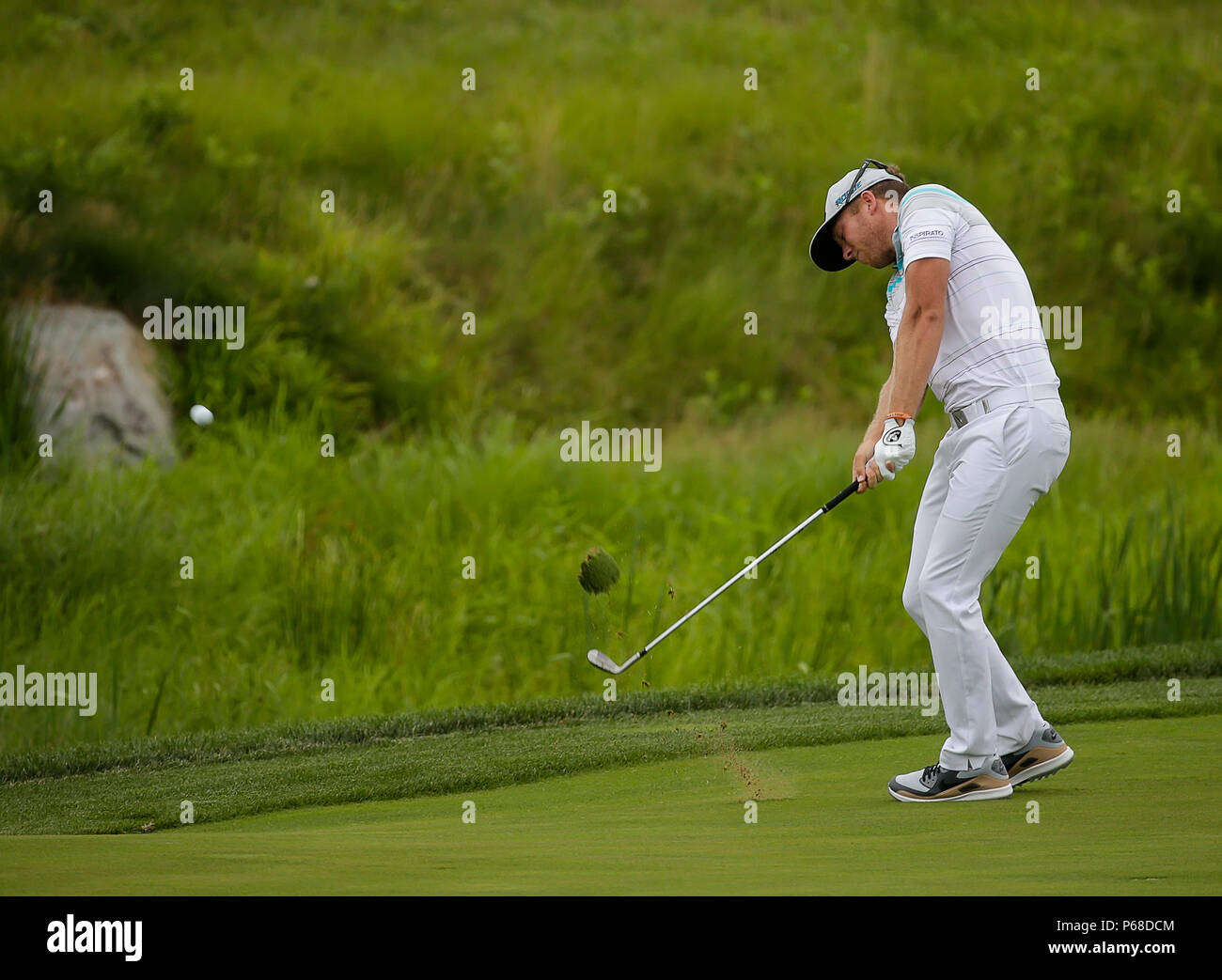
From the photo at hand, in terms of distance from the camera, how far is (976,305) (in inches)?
213

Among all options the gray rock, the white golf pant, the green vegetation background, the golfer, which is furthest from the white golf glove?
the gray rock

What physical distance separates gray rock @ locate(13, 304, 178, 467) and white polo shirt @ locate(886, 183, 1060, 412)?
8.90 m

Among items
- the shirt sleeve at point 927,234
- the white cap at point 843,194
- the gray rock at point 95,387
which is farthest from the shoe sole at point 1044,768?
the gray rock at point 95,387

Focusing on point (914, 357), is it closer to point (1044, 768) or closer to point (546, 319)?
point (1044, 768)

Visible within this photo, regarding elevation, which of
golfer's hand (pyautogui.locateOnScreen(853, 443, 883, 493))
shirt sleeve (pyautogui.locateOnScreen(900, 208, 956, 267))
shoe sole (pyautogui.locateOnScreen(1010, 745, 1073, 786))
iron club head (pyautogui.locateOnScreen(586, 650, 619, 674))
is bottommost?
shoe sole (pyautogui.locateOnScreen(1010, 745, 1073, 786))

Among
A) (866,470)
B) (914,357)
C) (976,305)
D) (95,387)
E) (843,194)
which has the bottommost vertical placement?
(866,470)

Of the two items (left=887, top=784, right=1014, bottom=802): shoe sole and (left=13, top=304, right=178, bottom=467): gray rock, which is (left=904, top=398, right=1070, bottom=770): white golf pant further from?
(left=13, top=304, right=178, bottom=467): gray rock

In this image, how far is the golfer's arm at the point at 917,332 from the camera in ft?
17.3

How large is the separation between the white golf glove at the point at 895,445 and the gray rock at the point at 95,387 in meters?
8.79

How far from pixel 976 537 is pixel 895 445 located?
402 mm

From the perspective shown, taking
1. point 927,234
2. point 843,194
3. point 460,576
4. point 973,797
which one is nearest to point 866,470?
point 927,234

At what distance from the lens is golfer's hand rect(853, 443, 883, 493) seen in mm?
5559
